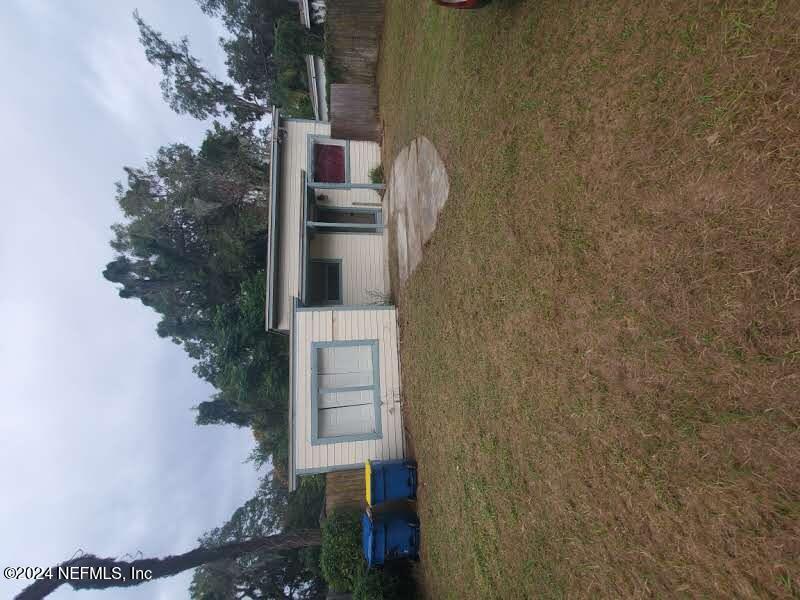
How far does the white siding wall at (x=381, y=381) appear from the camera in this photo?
664cm

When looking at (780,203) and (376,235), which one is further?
(376,235)

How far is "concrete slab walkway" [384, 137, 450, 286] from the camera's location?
587 cm

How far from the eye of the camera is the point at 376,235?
9.22 meters

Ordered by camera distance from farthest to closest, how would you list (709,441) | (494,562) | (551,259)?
(494,562)
(551,259)
(709,441)

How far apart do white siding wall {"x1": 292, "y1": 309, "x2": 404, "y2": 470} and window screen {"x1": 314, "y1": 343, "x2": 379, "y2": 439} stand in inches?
6.9

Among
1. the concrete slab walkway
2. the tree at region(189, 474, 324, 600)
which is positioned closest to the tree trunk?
the tree at region(189, 474, 324, 600)

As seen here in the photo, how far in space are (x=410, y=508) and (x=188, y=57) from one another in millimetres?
22820

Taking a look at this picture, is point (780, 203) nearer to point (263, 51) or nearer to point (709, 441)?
point (709, 441)

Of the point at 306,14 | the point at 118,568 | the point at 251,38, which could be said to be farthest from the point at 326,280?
the point at 251,38

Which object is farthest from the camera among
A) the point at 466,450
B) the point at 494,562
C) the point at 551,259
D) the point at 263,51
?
the point at 263,51

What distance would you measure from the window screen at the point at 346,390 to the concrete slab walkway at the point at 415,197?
1.75 m

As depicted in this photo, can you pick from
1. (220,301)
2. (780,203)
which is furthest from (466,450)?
(220,301)

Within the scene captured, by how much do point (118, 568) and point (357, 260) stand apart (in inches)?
401

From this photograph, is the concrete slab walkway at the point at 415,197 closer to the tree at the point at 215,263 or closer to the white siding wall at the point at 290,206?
the white siding wall at the point at 290,206
